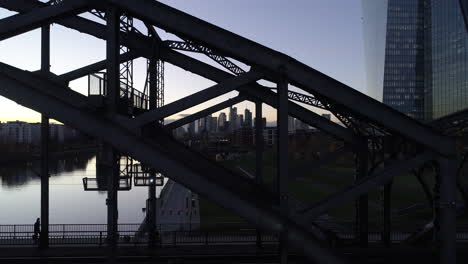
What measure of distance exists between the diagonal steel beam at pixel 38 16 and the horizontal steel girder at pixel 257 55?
2.63 feet

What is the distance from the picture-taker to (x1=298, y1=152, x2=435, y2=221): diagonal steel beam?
6699mm

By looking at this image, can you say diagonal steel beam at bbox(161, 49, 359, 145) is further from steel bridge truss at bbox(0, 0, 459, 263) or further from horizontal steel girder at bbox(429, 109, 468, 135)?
steel bridge truss at bbox(0, 0, 459, 263)

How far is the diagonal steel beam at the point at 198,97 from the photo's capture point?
6219 millimetres

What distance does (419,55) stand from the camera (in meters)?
114

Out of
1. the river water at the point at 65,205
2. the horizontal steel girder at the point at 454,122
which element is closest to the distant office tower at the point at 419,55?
the river water at the point at 65,205

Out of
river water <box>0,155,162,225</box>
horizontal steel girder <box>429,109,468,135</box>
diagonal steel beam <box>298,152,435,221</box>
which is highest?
horizontal steel girder <box>429,109,468,135</box>

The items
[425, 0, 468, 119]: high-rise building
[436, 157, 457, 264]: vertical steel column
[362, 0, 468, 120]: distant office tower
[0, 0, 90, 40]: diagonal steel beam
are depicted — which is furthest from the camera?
[362, 0, 468, 120]: distant office tower

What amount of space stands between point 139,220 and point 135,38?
22563 millimetres

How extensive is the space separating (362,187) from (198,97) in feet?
12.4

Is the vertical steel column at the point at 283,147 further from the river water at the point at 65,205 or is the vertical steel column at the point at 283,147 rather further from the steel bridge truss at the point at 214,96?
the river water at the point at 65,205

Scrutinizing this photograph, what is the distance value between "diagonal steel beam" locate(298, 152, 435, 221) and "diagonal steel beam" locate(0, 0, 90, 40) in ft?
19.3

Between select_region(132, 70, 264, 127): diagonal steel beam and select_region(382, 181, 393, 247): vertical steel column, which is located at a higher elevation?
select_region(132, 70, 264, 127): diagonal steel beam

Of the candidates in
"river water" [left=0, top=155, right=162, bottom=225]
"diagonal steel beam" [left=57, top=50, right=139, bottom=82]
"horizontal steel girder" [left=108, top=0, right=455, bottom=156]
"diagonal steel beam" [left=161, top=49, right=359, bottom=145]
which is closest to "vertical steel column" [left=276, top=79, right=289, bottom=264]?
"horizontal steel girder" [left=108, top=0, right=455, bottom=156]

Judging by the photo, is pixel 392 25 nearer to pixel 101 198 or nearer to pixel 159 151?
pixel 101 198
